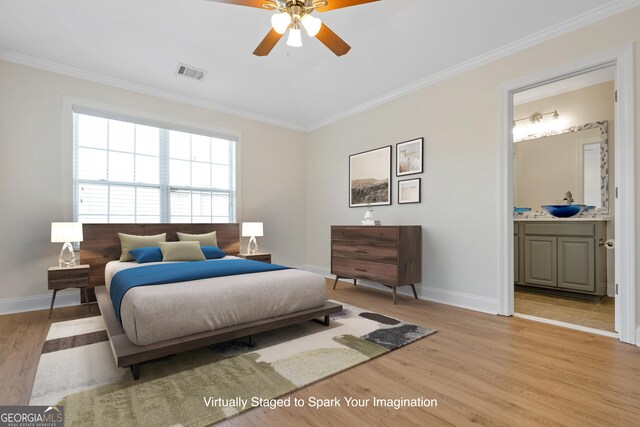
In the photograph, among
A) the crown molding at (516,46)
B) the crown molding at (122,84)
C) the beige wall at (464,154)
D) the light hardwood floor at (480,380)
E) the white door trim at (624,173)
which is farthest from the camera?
the crown molding at (122,84)

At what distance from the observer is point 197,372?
205 cm

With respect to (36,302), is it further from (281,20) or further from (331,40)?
(331,40)

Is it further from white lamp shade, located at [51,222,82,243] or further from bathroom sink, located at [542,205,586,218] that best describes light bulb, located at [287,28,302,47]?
bathroom sink, located at [542,205,586,218]

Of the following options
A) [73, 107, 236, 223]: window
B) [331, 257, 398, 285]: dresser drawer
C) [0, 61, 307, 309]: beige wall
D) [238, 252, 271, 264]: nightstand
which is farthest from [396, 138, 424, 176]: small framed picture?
[0, 61, 307, 309]: beige wall

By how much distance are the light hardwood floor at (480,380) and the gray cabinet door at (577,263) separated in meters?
1.44

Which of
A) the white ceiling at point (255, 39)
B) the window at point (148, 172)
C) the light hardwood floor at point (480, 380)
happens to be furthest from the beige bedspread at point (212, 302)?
the white ceiling at point (255, 39)

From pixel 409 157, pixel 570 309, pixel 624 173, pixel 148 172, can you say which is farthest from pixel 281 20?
pixel 570 309

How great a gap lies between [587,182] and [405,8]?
343cm

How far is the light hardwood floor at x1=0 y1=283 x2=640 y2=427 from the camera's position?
161 centimetres

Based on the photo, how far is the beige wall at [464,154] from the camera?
296 centimetres

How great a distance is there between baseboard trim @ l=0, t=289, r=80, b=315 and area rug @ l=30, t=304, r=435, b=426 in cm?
96

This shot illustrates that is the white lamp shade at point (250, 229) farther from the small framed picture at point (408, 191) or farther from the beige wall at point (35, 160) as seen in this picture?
the small framed picture at point (408, 191)

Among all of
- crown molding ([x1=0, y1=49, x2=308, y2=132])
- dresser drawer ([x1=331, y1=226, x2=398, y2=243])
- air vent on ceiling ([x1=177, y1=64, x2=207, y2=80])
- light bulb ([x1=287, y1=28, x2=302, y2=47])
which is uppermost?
air vent on ceiling ([x1=177, y1=64, x2=207, y2=80])

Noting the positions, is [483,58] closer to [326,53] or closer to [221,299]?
[326,53]
